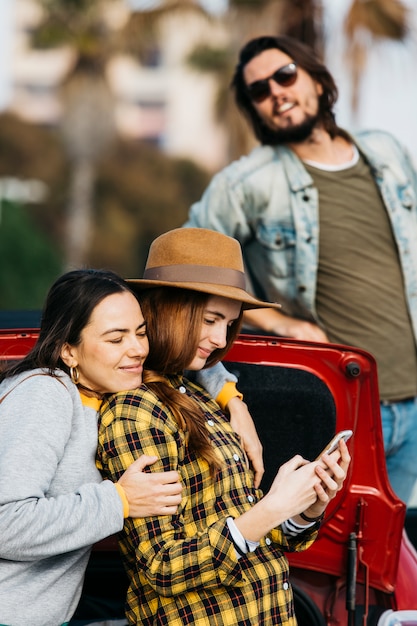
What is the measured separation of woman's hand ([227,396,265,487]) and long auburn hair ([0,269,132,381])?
0.48m

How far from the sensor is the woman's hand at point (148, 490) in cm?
224

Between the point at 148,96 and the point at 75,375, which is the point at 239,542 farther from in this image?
the point at 148,96

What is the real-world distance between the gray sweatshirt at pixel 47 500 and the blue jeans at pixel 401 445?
4.80 feet

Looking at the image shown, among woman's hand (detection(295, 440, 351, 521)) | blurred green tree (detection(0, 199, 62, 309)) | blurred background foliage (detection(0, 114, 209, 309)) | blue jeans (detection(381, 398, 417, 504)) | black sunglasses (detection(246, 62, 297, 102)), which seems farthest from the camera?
blurred background foliage (detection(0, 114, 209, 309))

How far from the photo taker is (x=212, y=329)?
102 inches

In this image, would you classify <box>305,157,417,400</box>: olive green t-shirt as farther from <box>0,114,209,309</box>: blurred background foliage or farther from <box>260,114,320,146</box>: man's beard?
<box>0,114,209,309</box>: blurred background foliage

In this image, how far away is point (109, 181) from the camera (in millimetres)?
44344

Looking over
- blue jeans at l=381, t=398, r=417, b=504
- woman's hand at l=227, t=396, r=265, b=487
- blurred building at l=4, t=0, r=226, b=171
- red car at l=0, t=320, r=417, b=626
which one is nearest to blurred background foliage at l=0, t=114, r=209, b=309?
blurred building at l=4, t=0, r=226, b=171

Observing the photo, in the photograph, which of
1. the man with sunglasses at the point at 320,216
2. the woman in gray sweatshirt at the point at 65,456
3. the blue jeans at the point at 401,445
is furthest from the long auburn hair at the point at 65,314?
the blue jeans at the point at 401,445

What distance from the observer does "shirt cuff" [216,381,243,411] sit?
2727 mm

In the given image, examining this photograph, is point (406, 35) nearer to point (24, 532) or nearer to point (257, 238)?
point (257, 238)

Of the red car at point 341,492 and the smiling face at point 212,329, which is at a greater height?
the smiling face at point 212,329

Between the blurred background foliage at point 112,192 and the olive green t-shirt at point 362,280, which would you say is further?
the blurred background foliage at point 112,192

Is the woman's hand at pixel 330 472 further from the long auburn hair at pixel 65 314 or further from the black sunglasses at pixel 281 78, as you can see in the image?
the black sunglasses at pixel 281 78
